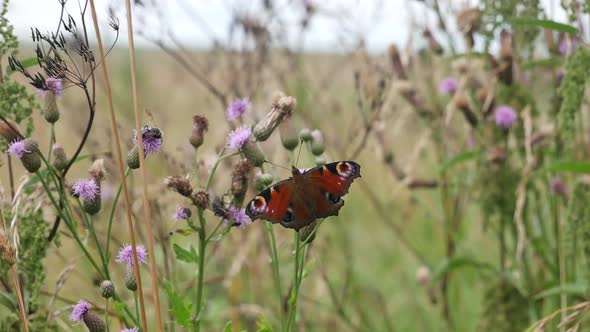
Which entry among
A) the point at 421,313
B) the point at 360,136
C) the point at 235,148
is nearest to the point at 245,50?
the point at 360,136

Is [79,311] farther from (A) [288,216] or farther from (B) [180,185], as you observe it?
(A) [288,216]

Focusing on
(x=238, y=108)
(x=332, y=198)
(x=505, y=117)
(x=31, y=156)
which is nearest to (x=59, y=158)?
(x=31, y=156)

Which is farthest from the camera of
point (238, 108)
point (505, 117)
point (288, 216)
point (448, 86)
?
point (448, 86)

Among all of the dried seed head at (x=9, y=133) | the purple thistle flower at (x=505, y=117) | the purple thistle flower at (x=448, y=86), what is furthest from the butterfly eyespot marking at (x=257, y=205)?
the purple thistle flower at (x=448, y=86)

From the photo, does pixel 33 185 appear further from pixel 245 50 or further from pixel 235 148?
pixel 245 50

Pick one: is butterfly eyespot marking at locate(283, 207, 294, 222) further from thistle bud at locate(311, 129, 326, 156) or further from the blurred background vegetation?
thistle bud at locate(311, 129, 326, 156)

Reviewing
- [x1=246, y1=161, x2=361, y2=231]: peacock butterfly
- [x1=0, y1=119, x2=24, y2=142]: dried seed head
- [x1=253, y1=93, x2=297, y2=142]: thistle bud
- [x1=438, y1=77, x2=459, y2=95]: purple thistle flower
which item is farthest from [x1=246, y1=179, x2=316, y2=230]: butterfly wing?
[x1=438, y1=77, x2=459, y2=95]: purple thistle flower
